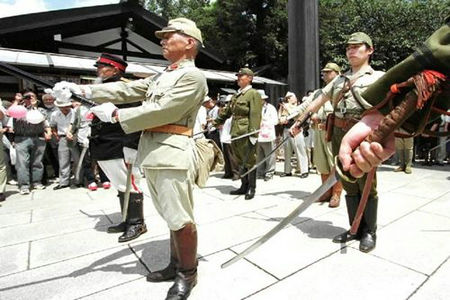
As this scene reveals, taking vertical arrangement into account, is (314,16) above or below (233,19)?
below

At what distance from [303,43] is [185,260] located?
848 cm

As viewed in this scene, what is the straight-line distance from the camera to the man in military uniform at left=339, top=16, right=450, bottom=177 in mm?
1141

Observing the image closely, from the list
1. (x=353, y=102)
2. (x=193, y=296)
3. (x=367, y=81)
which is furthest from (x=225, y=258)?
(x=367, y=81)

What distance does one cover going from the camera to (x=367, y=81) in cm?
285

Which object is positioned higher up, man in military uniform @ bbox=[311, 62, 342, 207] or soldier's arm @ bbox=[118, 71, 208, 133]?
soldier's arm @ bbox=[118, 71, 208, 133]

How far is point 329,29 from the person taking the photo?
695 inches

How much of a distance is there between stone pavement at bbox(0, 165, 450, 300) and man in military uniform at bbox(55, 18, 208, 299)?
1.34ft

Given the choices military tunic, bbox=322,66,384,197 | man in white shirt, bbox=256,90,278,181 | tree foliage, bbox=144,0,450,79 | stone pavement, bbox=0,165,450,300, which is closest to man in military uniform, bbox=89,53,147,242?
stone pavement, bbox=0,165,450,300

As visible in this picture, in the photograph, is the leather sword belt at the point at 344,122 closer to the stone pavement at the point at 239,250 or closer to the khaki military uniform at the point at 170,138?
the stone pavement at the point at 239,250

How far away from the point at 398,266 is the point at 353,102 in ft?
4.73

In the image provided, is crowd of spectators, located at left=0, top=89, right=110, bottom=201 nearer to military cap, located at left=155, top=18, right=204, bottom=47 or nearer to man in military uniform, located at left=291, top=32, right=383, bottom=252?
military cap, located at left=155, top=18, right=204, bottom=47

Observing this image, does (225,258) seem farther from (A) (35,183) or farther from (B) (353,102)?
(A) (35,183)

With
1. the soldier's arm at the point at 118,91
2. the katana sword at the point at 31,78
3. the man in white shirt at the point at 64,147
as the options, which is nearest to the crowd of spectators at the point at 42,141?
the man in white shirt at the point at 64,147

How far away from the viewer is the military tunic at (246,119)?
16.3 feet
